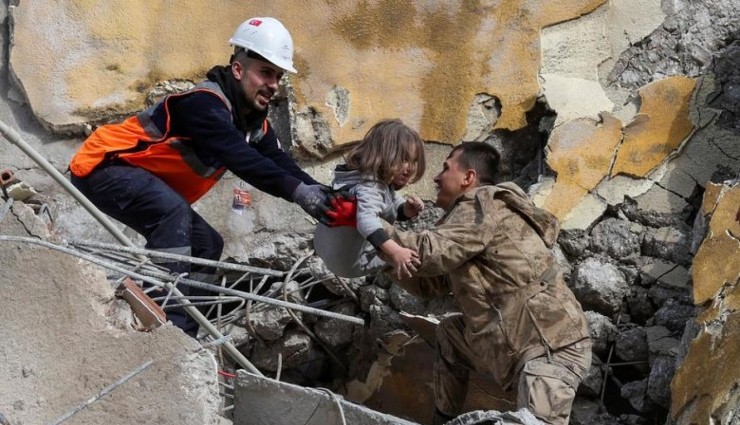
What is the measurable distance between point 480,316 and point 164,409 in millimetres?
1183

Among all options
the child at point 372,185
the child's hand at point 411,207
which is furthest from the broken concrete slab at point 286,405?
the child's hand at point 411,207

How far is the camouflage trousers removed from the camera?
151 inches

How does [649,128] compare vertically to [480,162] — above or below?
above

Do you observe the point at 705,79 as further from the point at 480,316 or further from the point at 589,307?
the point at 480,316

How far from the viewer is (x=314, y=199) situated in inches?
155

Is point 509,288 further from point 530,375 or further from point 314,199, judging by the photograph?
point 314,199

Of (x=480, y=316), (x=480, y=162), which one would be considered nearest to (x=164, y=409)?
(x=480, y=316)

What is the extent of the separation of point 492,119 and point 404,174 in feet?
5.02

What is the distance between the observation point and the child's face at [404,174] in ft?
13.0

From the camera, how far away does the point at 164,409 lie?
10.9 feet

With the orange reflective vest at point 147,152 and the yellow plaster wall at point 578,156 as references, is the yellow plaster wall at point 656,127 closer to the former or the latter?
the yellow plaster wall at point 578,156

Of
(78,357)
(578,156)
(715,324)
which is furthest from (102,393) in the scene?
(578,156)

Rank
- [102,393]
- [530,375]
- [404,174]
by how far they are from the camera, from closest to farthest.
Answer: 1. [102,393]
2. [530,375]
3. [404,174]

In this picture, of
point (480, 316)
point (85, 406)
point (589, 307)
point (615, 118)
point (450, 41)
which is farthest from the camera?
point (450, 41)
